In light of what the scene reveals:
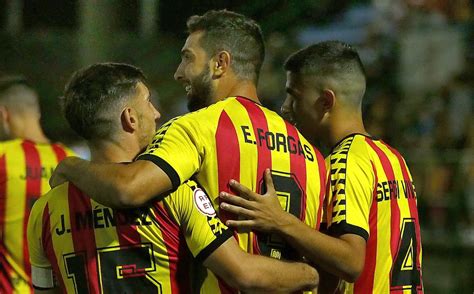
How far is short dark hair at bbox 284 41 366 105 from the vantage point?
3.52 metres

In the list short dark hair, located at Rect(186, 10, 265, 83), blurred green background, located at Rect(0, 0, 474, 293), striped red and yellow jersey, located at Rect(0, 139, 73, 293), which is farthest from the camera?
blurred green background, located at Rect(0, 0, 474, 293)

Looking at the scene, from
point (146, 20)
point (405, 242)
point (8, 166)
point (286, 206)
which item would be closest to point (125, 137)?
point (286, 206)

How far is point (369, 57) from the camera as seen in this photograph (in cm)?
960

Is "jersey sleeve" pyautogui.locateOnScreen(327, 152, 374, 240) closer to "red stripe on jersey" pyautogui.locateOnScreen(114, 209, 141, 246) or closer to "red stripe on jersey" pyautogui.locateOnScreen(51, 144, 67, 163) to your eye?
"red stripe on jersey" pyautogui.locateOnScreen(114, 209, 141, 246)

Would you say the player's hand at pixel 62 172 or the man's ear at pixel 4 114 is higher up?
the man's ear at pixel 4 114

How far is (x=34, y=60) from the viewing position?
10008 mm

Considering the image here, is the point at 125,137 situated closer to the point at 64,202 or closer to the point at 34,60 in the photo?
the point at 64,202

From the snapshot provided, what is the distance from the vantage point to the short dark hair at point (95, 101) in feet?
9.38

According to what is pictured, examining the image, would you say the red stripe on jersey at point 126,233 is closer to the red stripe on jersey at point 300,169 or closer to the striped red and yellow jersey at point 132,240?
the striped red and yellow jersey at point 132,240

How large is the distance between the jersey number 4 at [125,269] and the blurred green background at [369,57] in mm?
6114

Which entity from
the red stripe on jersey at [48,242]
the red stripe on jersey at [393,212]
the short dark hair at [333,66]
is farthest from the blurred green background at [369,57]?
the red stripe on jersey at [48,242]

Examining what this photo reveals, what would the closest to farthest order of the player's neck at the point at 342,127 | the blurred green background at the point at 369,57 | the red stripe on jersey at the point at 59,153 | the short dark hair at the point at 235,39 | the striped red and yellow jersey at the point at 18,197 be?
1. the short dark hair at the point at 235,39
2. the player's neck at the point at 342,127
3. the striped red and yellow jersey at the point at 18,197
4. the red stripe on jersey at the point at 59,153
5. the blurred green background at the point at 369,57

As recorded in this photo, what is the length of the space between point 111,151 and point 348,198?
0.85 meters

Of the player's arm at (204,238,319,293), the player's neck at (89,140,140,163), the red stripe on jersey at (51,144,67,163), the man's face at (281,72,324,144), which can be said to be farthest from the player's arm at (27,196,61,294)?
the red stripe on jersey at (51,144,67,163)
